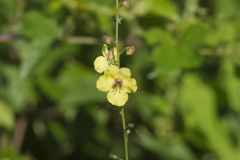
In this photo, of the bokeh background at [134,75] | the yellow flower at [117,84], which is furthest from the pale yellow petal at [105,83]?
the bokeh background at [134,75]

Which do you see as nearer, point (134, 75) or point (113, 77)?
point (113, 77)

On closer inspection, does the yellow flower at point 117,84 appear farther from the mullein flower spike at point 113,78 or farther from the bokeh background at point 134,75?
the bokeh background at point 134,75

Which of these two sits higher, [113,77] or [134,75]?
[134,75]

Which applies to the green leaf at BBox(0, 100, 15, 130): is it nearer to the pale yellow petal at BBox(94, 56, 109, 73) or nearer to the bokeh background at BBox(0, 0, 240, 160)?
the bokeh background at BBox(0, 0, 240, 160)

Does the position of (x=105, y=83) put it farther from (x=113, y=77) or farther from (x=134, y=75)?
(x=134, y=75)

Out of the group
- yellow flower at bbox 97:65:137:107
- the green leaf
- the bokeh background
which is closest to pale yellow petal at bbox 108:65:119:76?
yellow flower at bbox 97:65:137:107

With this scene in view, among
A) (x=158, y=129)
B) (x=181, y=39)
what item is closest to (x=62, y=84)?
(x=158, y=129)

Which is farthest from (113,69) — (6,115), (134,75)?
(6,115)

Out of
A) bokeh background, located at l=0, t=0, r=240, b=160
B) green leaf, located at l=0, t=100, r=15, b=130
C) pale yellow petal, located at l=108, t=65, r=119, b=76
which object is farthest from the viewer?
green leaf, located at l=0, t=100, r=15, b=130
